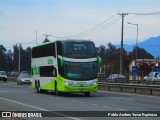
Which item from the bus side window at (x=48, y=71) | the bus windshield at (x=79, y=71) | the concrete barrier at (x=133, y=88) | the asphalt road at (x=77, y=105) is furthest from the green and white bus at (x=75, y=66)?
the concrete barrier at (x=133, y=88)

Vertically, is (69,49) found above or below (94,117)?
above

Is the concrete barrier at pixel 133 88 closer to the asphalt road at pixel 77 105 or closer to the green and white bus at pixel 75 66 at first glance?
the green and white bus at pixel 75 66

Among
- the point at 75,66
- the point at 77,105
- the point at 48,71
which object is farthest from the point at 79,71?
the point at 77,105

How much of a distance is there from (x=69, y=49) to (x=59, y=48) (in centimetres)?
72

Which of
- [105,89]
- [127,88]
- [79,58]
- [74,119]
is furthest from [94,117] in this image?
[105,89]

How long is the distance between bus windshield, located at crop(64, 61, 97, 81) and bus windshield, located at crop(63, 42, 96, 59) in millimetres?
542

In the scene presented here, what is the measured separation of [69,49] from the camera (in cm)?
3250

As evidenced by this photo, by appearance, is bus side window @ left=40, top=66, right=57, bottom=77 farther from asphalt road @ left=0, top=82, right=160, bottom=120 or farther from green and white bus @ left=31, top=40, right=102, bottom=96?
asphalt road @ left=0, top=82, right=160, bottom=120

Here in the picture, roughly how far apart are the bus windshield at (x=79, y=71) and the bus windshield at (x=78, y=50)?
542 millimetres

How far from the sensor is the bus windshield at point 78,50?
106ft

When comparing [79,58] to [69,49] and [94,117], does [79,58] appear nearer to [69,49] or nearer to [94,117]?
[69,49]

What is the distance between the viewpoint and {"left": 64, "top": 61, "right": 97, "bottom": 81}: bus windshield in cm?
3219

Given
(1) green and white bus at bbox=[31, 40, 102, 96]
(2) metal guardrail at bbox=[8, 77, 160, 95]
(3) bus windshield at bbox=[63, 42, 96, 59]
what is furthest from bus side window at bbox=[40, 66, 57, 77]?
(2) metal guardrail at bbox=[8, 77, 160, 95]

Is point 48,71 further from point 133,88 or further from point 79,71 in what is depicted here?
point 133,88
